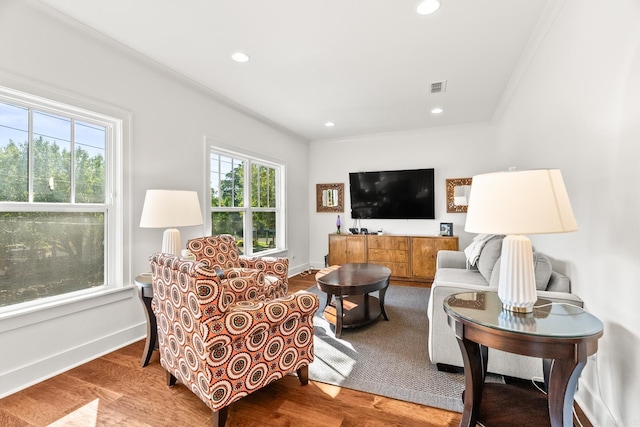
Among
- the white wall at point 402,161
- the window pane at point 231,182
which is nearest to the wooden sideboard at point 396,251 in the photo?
the white wall at point 402,161

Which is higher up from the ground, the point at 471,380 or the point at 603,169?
the point at 603,169

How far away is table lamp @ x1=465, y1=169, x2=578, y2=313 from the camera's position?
1.29 meters

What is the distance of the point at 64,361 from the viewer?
2205 millimetres

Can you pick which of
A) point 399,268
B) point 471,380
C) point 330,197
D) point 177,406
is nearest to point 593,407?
point 471,380

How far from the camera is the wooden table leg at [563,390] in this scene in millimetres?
1230

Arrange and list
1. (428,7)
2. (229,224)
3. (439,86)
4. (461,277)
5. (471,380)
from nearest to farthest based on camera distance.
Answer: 1. (471,380)
2. (428,7)
3. (461,277)
4. (439,86)
5. (229,224)

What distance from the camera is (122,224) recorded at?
104 inches

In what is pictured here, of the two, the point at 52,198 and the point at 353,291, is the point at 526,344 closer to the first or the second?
the point at 353,291

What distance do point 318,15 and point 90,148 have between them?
215cm

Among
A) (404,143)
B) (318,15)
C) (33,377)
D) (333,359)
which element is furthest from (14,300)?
(404,143)

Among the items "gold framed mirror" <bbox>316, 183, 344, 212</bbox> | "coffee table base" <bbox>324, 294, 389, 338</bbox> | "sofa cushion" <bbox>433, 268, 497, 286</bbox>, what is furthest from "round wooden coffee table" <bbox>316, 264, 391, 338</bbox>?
"gold framed mirror" <bbox>316, 183, 344, 212</bbox>

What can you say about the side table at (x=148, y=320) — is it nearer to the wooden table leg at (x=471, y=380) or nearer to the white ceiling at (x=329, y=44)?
the white ceiling at (x=329, y=44)

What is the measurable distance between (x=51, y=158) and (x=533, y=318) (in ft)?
10.8

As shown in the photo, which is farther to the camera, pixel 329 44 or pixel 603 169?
pixel 329 44
